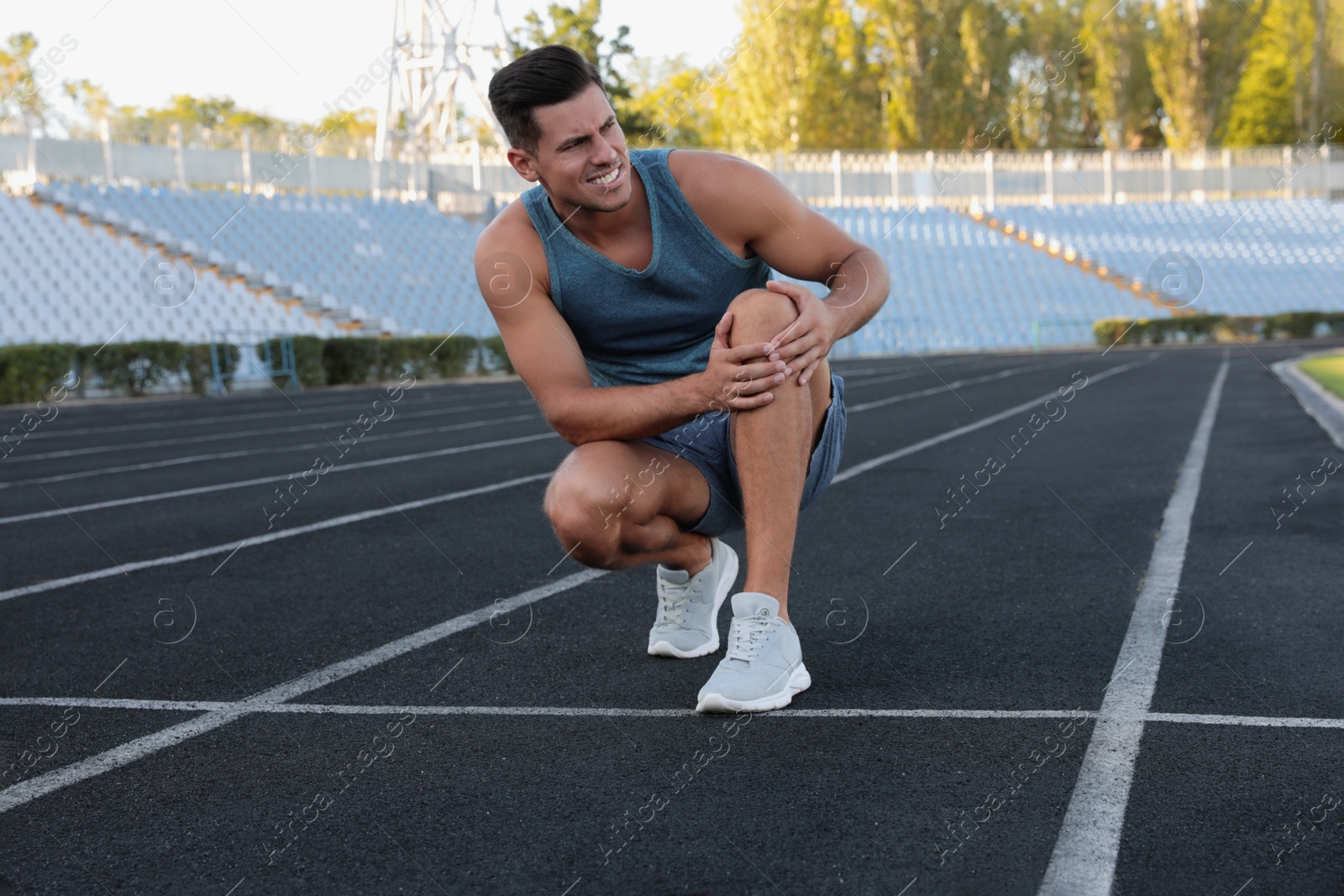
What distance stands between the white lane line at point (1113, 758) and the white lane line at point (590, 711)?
5.1 inches

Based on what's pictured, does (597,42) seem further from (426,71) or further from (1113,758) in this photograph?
(1113,758)

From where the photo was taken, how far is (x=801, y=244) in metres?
3.50

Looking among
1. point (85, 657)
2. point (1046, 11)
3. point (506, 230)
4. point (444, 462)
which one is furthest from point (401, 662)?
point (1046, 11)

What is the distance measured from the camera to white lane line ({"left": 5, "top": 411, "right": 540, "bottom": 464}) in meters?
11.4

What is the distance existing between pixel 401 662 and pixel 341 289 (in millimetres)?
27808

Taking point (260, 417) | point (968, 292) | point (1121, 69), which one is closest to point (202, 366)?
point (260, 417)

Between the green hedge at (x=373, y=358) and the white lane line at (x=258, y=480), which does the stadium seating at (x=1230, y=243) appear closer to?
the green hedge at (x=373, y=358)

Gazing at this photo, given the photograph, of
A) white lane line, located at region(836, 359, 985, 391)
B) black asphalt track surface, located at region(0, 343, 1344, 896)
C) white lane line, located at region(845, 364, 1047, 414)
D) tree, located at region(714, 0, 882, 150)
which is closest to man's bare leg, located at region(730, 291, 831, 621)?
black asphalt track surface, located at region(0, 343, 1344, 896)

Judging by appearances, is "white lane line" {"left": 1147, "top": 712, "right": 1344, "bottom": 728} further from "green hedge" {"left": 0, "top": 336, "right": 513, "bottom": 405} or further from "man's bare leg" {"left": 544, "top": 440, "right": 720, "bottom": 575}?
"green hedge" {"left": 0, "top": 336, "right": 513, "bottom": 405}

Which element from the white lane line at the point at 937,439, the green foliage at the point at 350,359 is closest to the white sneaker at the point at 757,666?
the white lane line at the point at 937,439

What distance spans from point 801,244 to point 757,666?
1225 millimetres

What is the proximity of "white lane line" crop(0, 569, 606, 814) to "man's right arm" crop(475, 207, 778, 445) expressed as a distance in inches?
38.6

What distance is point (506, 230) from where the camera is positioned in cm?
349

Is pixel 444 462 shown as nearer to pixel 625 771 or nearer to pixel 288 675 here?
pixel 288 675
